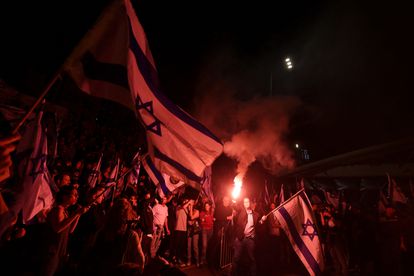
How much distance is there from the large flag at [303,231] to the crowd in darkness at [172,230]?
7.46ft

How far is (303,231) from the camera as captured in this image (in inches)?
216

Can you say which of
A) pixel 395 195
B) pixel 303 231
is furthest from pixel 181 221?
pixel 395 195

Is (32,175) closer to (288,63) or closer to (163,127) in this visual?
(163,127)

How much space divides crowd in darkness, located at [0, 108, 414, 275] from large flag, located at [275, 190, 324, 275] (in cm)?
227

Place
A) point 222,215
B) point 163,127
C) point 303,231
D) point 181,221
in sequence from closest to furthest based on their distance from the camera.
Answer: point 163,127
point 303,231
point 181,221
point 222,215

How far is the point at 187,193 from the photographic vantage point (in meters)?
13.0

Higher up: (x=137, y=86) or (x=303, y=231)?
(x=137, y=86)

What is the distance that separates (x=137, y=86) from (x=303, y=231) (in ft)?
14.3

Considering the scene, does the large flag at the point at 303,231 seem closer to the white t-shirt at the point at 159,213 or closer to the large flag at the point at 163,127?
the large flag at the point at 163,127

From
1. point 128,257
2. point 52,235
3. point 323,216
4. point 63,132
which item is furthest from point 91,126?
point 323,216

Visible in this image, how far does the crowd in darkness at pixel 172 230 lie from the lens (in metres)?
4.79

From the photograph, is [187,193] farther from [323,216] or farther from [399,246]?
[399,246]

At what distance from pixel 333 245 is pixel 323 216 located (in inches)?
42.3

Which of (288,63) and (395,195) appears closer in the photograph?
(395,195)
